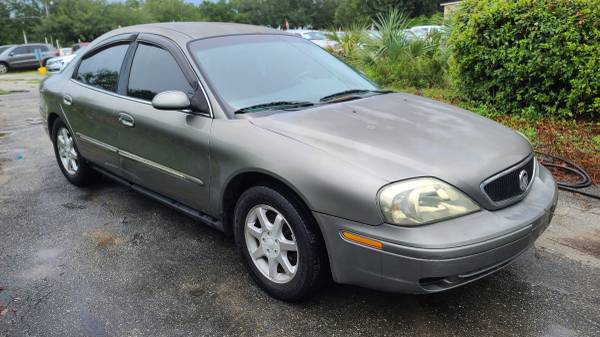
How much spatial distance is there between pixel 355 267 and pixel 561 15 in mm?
5294

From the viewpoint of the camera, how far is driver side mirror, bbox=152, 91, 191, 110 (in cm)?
317

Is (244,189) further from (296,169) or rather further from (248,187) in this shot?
(296,169)

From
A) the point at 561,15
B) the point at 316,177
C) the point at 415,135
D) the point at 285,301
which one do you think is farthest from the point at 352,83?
the point at 561,15

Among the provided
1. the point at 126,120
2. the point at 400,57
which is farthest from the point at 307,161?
the point at 400,57

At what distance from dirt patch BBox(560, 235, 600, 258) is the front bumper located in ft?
3.73

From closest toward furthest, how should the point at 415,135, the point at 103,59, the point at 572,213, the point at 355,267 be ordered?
1. the point at 355,267
2. the point at 415,135
3. the point at 572,213
4. the point at 103,59

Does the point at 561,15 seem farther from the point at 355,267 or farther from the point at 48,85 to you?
the point at 48,85

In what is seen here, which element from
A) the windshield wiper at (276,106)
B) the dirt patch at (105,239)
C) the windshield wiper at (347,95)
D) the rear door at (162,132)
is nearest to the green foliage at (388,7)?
the windshield wiper at (347,95)

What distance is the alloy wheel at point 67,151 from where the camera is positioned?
4.99 meters

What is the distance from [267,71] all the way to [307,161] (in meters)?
1.14

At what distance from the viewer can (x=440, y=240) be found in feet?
7.64

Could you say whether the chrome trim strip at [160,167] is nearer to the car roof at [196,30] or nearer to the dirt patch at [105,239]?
the dirt patch at [105,239]

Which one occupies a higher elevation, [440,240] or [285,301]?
[440,240]

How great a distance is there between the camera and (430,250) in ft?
7.57
